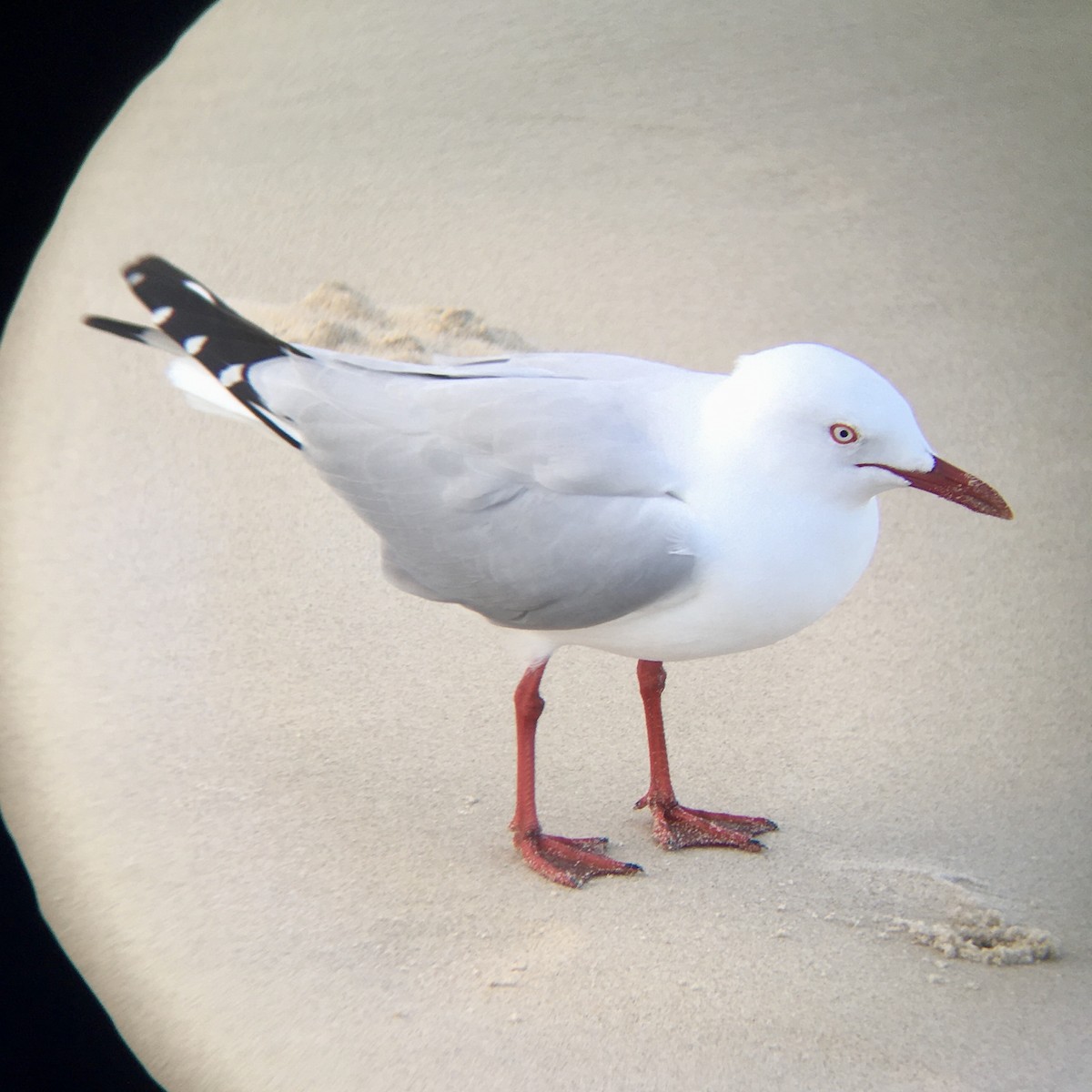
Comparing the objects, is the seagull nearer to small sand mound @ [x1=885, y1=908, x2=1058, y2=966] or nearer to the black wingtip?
the black wingtip

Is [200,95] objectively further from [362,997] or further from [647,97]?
[362,997]

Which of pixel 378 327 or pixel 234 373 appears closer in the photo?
pixel 234 373

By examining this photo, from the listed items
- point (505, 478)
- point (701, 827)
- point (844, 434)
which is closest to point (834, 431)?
point (844, 434)

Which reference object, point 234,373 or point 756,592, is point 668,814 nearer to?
point 756,592

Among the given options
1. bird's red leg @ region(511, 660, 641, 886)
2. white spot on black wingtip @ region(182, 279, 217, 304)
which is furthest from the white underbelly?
white spot on black wingtip @ region(182, 279, 217, 304)

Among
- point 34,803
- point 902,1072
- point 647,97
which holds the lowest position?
point 902,1072

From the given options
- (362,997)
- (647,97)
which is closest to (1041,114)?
(647,97)

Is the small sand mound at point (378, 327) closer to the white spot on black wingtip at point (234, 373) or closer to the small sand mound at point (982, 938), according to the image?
the white spot on black wingtip at point (234, 373)

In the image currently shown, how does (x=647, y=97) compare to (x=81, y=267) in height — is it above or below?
above
